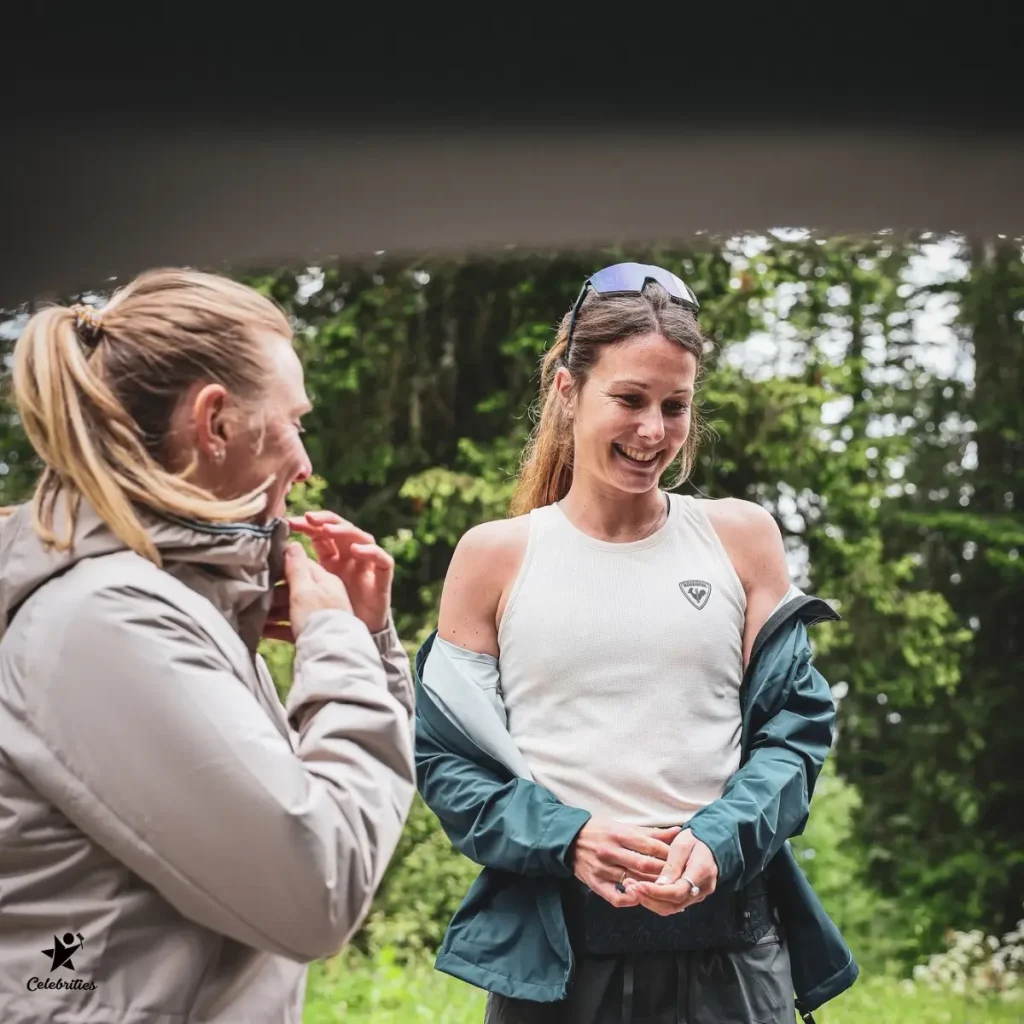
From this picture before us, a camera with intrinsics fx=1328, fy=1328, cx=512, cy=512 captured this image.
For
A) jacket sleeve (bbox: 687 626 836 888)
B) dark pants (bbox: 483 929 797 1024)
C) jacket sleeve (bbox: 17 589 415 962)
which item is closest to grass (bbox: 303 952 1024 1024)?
dark pants (bbox: 483 929 797 1024)

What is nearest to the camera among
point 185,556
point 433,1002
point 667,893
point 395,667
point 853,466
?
point 185,556

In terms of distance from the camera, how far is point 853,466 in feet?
13.8

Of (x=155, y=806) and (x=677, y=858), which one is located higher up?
(x=155, y=806)

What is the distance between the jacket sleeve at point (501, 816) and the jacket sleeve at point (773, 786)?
0.47 feet

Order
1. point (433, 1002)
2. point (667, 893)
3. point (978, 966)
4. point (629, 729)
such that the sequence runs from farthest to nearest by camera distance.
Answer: point (978, 966) → point (433, 1002) → point (629, 729) → point (667, 893)

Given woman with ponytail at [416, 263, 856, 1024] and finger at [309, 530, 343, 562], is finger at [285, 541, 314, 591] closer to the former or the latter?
finger at [309, 530, 343, 562]

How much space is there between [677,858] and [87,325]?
30.8 inches

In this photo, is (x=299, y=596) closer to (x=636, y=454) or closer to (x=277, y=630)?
(x=277, y=630)

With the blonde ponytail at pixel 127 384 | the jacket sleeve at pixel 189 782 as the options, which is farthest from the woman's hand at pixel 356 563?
the jacket sleeve at pixel 189 782

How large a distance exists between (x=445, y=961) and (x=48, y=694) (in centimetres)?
65

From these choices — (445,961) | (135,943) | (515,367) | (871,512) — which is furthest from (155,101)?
(871,512)

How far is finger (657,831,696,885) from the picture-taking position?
4.46 feet

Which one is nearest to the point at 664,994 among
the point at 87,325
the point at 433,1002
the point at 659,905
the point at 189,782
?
the point at 659,905

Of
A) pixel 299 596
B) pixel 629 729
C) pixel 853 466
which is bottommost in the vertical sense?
pixel 853 466
